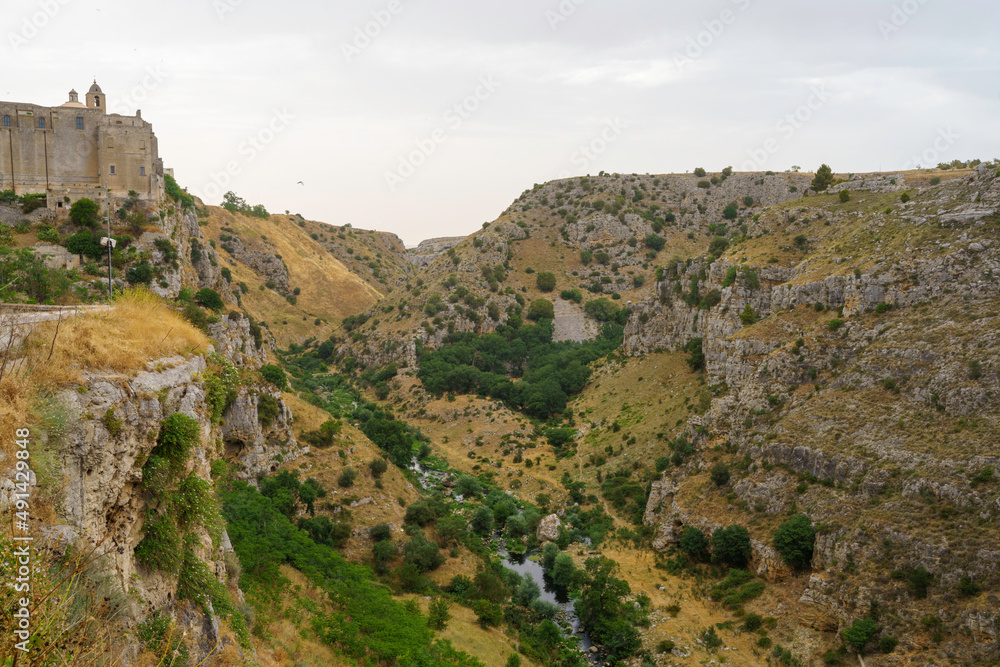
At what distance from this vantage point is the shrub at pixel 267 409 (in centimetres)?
3431

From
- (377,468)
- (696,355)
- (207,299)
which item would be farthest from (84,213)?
(696,355)

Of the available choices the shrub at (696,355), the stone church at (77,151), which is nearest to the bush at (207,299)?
the stone church at (77,151)

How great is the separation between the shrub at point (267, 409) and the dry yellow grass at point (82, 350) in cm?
2188

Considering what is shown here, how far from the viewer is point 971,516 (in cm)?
2588

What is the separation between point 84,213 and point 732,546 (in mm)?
45214

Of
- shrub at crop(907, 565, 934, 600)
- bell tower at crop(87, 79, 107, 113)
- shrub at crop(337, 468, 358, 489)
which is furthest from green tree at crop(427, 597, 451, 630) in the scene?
bell tower at crop(87, 79, 107, 113)

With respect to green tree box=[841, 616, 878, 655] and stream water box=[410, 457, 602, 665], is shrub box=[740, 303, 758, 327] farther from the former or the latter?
green tree box=[841, 616, 878, 655]

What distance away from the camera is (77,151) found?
46812mm

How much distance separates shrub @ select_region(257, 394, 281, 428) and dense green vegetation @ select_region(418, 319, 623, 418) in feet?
103

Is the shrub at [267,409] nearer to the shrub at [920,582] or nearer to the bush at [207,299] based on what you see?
the bush at [207,299]

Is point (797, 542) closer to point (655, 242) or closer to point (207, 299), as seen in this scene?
point (207, 299)

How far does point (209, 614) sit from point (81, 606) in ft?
13.4

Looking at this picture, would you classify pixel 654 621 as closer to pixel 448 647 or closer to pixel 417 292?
pixel 448 647

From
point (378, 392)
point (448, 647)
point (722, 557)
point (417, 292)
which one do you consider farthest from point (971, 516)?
point (417, 292)
